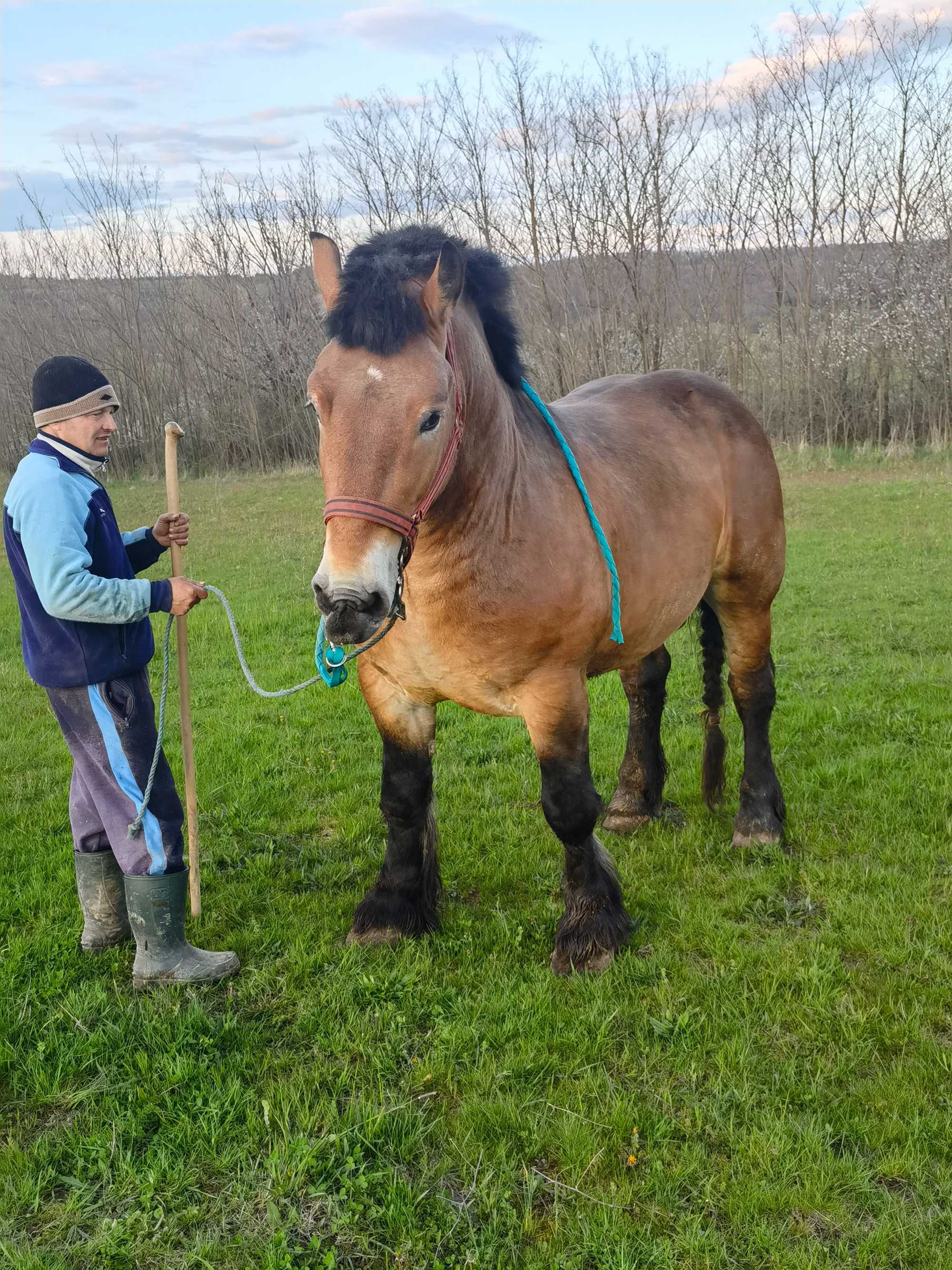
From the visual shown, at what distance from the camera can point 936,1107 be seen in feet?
8.66

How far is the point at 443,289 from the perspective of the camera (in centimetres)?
246

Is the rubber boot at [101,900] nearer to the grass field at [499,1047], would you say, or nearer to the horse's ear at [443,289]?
the grass field at [499,1047]

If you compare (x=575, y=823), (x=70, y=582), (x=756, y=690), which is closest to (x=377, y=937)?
(x=575, y=823)

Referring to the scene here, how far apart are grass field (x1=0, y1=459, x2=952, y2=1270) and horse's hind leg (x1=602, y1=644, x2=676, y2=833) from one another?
256mm

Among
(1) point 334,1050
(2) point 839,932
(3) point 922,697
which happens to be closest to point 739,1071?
(2) point 839,932

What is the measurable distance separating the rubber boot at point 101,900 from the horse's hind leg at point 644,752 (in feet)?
8.15

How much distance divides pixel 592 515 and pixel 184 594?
5.18ft

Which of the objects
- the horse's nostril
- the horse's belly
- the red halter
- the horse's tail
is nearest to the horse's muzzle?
the horse's nostril

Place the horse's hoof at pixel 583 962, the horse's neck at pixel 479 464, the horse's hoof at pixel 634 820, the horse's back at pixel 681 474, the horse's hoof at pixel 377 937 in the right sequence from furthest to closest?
1. the horse's hoof at pixel 634 820
2. the horse's back at pixel 681 474
3. the horse's hoof at pixel 377 937
4. the horse's hoof at pixel 583 962
5. the horse's neck at pixel 479 464

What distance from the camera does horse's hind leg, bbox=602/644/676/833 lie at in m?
4.69

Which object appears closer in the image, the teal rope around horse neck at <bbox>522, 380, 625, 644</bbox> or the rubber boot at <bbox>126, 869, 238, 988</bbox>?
the rubber boot at <bbox>126, 869, 238, 988</bbox>

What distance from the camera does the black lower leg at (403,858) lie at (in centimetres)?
352

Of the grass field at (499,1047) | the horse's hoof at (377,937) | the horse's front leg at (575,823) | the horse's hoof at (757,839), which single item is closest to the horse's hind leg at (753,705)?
the horse's hoof at (757,839)

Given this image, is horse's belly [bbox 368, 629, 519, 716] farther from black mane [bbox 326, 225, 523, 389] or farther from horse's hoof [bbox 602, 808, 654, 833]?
horse's hoof [bbox 602, 808, 654, 833]
